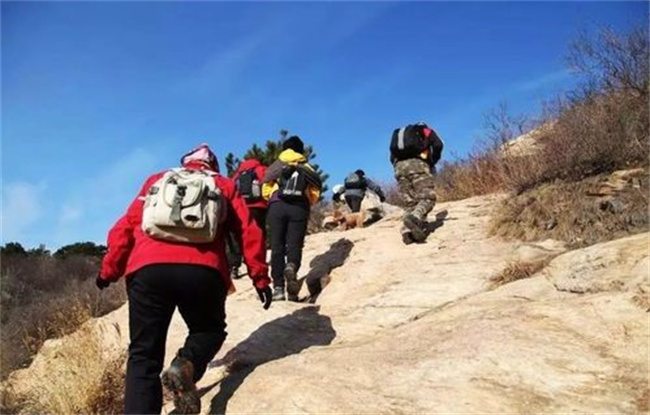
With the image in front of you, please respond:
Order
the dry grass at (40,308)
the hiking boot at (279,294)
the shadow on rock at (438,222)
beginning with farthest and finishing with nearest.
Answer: the shadow on rock at (438,222) → the dry grass at (40,308) → the hiking boot at (279,294)

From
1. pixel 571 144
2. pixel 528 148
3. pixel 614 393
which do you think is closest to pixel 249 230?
pixel 614 393

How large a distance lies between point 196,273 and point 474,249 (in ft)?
15.9

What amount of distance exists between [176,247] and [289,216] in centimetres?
366

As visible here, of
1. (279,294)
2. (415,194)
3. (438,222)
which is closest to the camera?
(279,294)

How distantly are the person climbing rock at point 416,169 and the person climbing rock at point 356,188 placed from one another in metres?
4.24

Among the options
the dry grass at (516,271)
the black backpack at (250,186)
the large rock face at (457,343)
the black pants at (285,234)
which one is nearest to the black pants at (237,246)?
the black backpack at (250,186)

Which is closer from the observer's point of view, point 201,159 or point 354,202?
point 201,159

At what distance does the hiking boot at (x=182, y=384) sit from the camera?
4.30m

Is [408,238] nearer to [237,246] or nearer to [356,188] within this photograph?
[237,246]

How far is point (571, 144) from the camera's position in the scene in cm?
929

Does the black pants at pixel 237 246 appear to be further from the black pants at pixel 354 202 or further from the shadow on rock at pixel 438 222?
the black pants at pixel 354 202

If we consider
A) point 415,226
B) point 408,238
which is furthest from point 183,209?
point 408,238

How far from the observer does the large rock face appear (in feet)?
13.5

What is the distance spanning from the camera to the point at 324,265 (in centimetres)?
944
